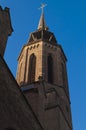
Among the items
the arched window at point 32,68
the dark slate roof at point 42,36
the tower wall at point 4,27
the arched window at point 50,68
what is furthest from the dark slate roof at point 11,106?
the dark slate roof at point 42,36

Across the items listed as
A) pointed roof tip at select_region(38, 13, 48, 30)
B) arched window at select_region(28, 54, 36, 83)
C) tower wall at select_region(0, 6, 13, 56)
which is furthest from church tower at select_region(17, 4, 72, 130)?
tower wall at select_region(0, 6, 13, 56)

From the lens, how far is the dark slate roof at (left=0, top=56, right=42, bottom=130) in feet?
29.3

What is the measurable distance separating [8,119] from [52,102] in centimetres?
1007

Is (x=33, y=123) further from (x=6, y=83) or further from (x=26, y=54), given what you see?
(x=26, y=54)

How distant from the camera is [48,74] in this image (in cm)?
2433

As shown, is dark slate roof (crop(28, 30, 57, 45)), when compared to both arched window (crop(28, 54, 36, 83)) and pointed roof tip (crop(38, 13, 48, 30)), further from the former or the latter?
arched window (crop(28, 54, 36, 83))

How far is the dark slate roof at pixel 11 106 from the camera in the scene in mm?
8938

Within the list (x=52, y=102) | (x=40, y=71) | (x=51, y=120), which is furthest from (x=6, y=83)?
(x=40, y=71)

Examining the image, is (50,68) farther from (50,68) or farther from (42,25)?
(42,25)

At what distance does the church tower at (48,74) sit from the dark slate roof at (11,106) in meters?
5.30

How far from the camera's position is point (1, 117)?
28.3ft

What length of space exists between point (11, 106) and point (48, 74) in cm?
1496

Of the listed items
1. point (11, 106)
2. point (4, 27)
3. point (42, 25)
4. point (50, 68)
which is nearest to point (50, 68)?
point (50, 68)

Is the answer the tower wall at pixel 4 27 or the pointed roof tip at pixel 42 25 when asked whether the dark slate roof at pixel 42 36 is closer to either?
the pointed roof tip at pixel 42 25
